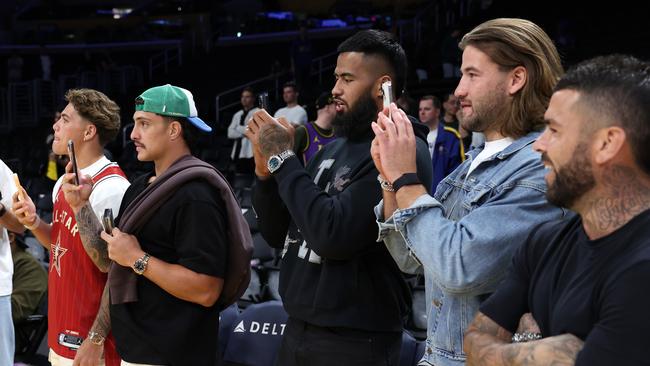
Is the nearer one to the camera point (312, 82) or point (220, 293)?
point (220, 293)

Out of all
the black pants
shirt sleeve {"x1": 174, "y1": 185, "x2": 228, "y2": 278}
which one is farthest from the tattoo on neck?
shirt sleeve {"x1": 174, "y1": 185, "x2": 228, "y2": 278}

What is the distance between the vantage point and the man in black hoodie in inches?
97.4

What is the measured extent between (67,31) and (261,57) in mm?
6613

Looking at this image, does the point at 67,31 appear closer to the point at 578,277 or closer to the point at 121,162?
the point at 121,162

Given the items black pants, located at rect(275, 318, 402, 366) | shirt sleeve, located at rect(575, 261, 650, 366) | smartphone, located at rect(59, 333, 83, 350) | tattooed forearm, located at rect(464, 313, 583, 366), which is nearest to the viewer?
shirt sleeve, located at rect(575, 261, 650, 366)

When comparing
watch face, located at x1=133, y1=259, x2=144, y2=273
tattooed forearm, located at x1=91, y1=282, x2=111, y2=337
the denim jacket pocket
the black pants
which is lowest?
tattooed forearm, located at x1=91, y1=282, x2=111, y2=337

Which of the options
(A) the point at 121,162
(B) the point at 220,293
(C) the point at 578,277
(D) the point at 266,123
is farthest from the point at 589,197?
(A) the point at 121,162

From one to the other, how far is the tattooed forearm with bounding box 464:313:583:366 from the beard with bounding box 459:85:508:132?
57 cm

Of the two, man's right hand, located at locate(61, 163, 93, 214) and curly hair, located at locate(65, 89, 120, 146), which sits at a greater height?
curly hair, located at locate(65, 89, 120, 146)

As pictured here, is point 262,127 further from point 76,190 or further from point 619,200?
point 619,200

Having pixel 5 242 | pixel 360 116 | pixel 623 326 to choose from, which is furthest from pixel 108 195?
pixel 623 326

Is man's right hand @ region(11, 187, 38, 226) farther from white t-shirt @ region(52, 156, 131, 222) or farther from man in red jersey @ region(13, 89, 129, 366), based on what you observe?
white t-shirt @ region(52, 156, 131, 222)

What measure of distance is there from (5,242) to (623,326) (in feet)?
10.8

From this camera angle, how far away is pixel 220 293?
10.0 ft
